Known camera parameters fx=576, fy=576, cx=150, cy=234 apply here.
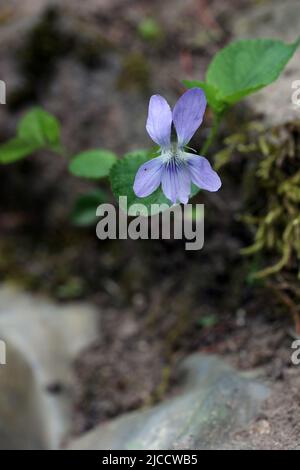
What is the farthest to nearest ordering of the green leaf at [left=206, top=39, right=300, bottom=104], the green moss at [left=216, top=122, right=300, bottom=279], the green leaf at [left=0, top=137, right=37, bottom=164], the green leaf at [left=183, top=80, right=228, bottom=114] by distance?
the green leaf at [left=0, top=137, right=37, bottom=164] → the green moss at [left=216, top=122, right=300, bottom=279] → the green leaf at [left=206, top=39, right=300, bottom=104] → the green leaf at [left=183, top=80, right=228, bottom=114]

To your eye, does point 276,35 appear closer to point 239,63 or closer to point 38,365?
point 239,63

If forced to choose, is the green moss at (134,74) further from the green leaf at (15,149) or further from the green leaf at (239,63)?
the green leaf at (239,63)

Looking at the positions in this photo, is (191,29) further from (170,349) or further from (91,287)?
(170,349)

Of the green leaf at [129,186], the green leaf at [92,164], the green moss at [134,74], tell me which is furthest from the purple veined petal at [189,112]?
the green moss at [134,74]

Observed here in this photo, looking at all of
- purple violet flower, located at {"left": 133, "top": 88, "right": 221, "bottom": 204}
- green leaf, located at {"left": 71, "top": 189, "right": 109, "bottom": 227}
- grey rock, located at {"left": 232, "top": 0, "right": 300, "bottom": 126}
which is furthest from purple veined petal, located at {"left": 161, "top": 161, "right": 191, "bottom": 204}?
green leaf, located at {"left": 71, "top": 189, "right": 109, "bottom": 227}

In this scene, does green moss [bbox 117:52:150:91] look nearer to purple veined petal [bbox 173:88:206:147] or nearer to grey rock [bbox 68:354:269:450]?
purple veined petal [bbox 173:88:206:147]

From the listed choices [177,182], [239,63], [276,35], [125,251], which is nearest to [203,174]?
[177,182]

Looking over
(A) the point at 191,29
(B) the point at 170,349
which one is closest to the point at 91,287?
(B) the point at 170,349
